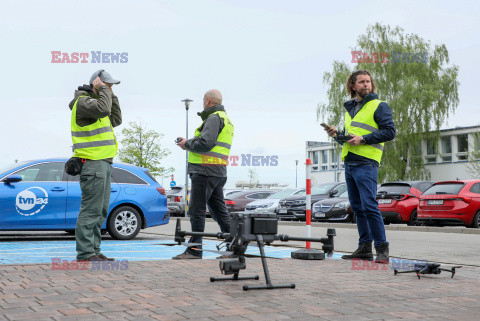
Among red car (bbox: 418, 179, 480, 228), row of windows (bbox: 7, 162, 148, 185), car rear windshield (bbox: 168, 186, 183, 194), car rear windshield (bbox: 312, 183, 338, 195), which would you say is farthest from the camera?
car rear windshield (bbox: 168, 186, 183, 194)

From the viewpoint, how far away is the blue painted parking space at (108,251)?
28.0 feet

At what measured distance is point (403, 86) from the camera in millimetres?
44938

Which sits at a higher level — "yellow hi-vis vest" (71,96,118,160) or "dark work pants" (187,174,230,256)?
"yellow hi-vis vest" (71,96,118,160)

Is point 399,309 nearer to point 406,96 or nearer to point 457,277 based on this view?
point 457,277

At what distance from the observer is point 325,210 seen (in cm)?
2264

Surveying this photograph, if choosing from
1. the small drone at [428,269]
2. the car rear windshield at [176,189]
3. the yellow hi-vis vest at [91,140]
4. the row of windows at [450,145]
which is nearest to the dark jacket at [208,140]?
the yellow hi-vis vest at [91,140]

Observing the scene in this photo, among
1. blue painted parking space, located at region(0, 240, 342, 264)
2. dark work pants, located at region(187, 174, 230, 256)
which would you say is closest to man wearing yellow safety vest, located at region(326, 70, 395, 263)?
blue painted parking space, located at region(0, 240, 342, 264)

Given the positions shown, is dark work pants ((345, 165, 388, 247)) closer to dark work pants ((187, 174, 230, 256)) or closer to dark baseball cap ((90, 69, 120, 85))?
dark work pants ((187, 174, 230, 256))

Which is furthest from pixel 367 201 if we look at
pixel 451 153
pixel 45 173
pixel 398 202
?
pixel 451 153

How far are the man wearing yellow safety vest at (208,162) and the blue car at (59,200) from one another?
14.5ft

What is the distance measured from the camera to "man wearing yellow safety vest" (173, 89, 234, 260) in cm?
783

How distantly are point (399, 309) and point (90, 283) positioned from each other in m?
2.52

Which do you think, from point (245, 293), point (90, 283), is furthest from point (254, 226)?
point (90, 283)

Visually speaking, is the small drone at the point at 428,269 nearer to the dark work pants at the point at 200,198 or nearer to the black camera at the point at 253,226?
the black camera at the point at 253,226
